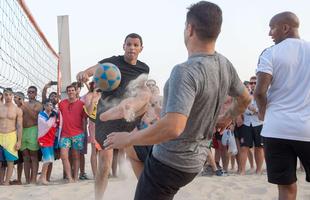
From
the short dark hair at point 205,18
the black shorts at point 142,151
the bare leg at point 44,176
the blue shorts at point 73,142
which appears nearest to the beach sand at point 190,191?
the bare leg at point 44,176

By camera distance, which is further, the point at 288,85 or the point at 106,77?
the point at 106,77

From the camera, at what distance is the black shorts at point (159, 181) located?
1.93 metres

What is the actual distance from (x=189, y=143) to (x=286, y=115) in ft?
3.68

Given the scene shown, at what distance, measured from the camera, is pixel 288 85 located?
9.31ft

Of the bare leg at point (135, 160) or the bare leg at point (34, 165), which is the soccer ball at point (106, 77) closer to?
the bare leg at point (135, 160)

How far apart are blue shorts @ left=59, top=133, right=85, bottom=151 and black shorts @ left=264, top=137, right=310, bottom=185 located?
4088mm

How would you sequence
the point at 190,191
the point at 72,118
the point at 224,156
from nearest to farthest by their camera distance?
the point at 190,191
the point at 72,118
the point at 224,156

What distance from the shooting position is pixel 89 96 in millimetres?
5484

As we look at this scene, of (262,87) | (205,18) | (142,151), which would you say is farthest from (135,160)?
(205,18)

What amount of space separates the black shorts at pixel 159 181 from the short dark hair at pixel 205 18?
24.3 inches

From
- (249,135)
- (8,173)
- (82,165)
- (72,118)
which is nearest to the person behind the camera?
(8,173)

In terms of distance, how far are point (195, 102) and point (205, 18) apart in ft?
1.21

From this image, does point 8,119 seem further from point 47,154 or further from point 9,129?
point 47,154

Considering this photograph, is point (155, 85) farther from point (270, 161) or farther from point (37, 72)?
point (37, 72)
